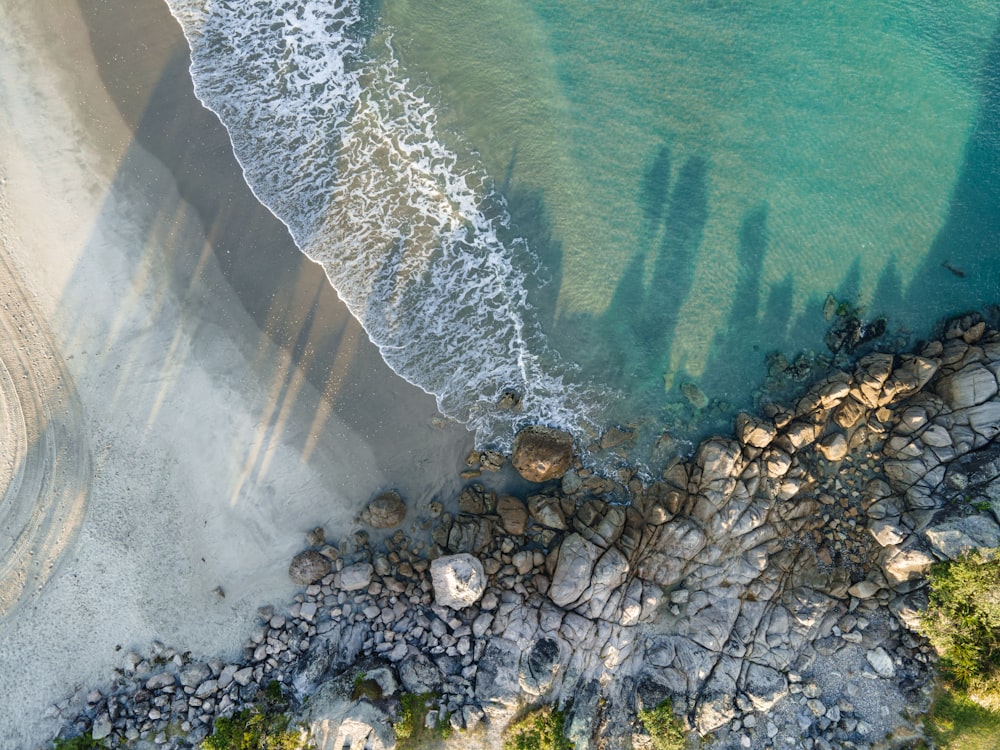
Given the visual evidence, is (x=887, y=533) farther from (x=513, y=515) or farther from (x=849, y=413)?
(x=513, y=515)

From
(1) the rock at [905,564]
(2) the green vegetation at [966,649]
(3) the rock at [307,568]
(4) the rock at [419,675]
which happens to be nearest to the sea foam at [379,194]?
(3) the rock at [307,568]

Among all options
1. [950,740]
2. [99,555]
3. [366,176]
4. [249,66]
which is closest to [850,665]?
[950,740]

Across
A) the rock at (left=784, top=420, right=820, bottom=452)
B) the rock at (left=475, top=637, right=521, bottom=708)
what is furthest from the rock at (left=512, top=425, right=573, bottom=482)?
the rock at (left=784, top=420, right=820, bottom=452)

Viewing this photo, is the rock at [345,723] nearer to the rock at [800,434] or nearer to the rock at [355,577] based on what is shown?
the rock at [355,577]

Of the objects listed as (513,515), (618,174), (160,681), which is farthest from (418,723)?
(618,174)

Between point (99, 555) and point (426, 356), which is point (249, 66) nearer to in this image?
point (426, 356)

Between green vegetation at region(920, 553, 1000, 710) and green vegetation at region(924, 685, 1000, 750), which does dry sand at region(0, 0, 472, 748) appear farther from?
green vegetation at region(924, 685, 1000, 750)
